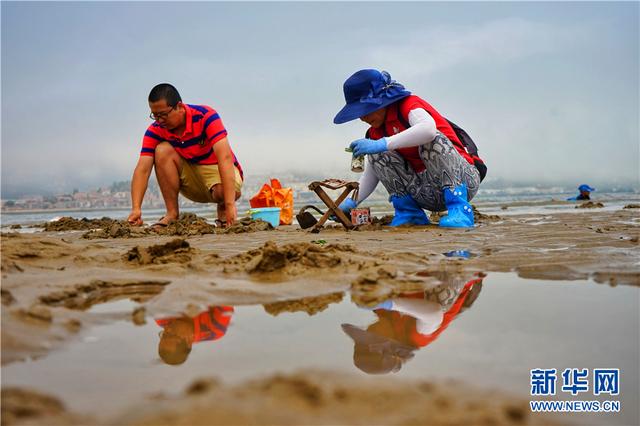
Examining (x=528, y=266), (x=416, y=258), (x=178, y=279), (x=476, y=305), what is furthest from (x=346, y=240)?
(x=476, y=305)

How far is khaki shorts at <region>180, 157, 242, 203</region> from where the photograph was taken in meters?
5.70

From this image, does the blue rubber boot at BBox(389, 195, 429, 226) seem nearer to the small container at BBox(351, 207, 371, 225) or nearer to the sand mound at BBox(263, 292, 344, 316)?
the small container at BBox(351, 207, 371, 225)

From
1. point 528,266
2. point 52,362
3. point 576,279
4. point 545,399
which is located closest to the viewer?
point 545,399

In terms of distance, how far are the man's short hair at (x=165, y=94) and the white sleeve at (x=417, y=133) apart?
82.9 inches

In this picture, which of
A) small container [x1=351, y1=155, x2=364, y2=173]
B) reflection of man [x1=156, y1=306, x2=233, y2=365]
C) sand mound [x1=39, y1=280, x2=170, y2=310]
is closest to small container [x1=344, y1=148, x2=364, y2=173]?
small container [x1=351, y1=155, x2=364, y2=173]

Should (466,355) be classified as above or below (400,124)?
below

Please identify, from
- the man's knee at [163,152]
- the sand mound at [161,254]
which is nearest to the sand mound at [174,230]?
the man's knee at [163,152]

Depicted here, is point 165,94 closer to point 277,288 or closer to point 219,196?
point 219,196

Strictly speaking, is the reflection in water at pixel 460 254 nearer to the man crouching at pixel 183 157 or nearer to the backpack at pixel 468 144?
the backpack at pixel 468 144

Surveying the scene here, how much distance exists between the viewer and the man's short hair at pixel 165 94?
4882mm

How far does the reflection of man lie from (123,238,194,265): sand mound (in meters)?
0.93

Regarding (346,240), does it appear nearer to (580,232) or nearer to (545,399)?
(580,232)

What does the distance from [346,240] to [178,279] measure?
6.23 feet

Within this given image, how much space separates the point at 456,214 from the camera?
4.80 m
